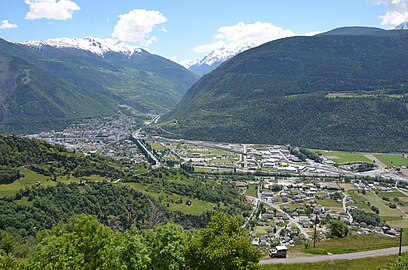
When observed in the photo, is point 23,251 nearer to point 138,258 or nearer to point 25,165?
point 138,258

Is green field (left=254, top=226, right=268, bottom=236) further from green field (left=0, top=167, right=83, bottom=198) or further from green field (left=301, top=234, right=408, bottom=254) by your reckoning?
green field (left=0, top=167, right=83, bottom=198)

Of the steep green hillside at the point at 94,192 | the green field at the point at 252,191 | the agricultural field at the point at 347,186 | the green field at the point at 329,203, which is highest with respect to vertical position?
Answer: the steep green hillside at the point at 94,192

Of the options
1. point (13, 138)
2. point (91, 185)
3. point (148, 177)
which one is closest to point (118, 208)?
point (91, 185)

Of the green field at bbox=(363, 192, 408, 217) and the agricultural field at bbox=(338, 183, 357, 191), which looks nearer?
the green field at bbox=(363, 192, 408, 217)

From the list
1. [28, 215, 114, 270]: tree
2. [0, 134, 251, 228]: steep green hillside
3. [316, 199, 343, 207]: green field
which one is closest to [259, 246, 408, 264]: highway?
[28, 215, 114, 270]: tree

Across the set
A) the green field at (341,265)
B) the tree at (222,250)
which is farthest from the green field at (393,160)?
the tree at (222,250)

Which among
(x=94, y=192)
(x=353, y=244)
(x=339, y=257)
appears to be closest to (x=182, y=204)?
(x=94, y=192)

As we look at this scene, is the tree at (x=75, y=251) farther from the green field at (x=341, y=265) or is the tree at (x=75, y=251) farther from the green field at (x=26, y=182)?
the green field at (x=26, y=182)

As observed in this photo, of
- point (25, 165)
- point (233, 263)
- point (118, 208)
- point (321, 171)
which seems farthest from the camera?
point (321, 171)
